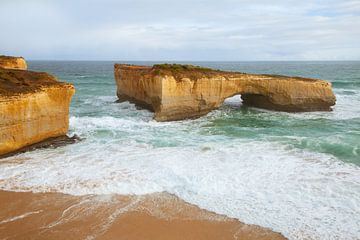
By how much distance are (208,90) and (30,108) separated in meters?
10.6

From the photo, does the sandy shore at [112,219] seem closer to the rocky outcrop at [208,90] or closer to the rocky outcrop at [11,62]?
the rocky outcrop at [208,90]

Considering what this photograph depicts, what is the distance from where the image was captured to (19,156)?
488 inches

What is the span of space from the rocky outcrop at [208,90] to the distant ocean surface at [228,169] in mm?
1824

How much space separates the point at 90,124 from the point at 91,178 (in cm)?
788

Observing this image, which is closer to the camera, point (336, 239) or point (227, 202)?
point (336, 239)

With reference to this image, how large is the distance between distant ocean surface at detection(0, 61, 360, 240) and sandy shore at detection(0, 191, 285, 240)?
15.3 inches

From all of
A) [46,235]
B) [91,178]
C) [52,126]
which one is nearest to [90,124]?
[52,126]

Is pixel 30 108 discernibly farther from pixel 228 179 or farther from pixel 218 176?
pixel 228 179

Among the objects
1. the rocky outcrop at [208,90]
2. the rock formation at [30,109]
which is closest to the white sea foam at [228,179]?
the rock formation at [30,109]

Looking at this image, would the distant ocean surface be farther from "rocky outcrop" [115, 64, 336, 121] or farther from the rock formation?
"rocky outcrop" [115, 64, 336, 121]

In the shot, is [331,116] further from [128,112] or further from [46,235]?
[46,235]

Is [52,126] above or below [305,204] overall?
above

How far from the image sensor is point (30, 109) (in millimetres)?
12867

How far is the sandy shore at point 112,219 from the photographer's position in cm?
766
